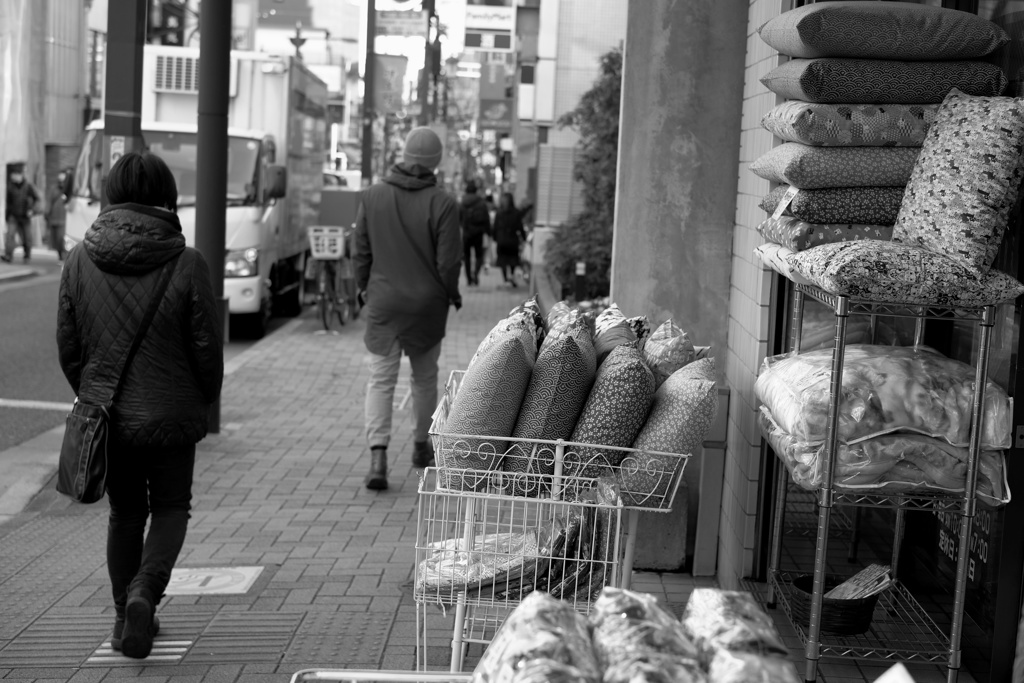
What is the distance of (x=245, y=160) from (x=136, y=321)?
37.9ft

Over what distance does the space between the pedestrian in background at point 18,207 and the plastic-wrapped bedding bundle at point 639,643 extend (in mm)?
24804

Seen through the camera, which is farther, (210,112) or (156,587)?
(210,112)

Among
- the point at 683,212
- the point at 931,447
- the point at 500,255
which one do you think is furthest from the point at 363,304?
the point at 500,255

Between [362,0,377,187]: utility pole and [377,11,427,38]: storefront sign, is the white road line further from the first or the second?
[377,11,427,38]: storefront sign

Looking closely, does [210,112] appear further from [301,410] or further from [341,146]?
[341,146]

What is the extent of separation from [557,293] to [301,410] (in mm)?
5654

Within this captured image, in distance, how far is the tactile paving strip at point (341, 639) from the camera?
4.77m

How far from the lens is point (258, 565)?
606 centimetres

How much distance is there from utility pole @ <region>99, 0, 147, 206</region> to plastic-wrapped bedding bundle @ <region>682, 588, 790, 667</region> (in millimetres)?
7622

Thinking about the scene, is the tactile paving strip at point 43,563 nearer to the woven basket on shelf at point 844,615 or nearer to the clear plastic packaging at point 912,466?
the woven basket on shelf at point 844,615

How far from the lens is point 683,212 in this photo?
6.07 m

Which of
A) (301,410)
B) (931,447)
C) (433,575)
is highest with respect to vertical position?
(931,447)

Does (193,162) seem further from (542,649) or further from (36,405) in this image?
(542,649)

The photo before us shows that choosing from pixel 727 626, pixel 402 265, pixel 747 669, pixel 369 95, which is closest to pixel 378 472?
pixel 402 265
